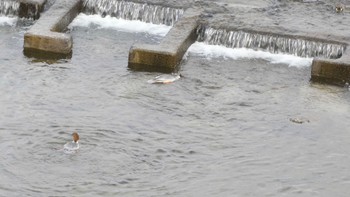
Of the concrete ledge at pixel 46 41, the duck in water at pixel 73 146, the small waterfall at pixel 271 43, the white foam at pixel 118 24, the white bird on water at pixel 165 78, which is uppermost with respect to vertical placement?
the small waterfall at pixel 271 43

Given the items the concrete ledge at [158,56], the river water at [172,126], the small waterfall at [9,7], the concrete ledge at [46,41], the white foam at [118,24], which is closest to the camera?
the river water at [172,126]

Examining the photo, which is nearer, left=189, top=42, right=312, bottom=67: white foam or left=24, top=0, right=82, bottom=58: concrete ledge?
left=24, top=0, right=82, bottom=58: concrete ledge

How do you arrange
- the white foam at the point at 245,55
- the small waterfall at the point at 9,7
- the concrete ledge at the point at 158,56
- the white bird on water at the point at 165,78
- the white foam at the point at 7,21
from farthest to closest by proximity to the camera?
the small waterfall at the point at 9,7, the white foam at the point at 7,21, the white foam at the point at 245,55, the concrete ledge at the point at 158,56, the white bird on water at the point at 165,78

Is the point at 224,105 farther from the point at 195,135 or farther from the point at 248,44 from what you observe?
the point at 248,44

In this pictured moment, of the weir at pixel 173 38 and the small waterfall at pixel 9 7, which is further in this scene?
the small waterfall at pixel 9 7

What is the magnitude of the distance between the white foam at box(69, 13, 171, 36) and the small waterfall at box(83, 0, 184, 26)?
10 cm

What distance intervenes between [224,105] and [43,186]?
3.65 m

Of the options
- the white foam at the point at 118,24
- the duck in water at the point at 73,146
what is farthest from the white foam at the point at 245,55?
the duck in water at the point at 73,146

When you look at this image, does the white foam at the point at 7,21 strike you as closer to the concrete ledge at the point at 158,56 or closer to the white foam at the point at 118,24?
the white foam at the point at 118,24

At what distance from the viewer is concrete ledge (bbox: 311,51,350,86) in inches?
533

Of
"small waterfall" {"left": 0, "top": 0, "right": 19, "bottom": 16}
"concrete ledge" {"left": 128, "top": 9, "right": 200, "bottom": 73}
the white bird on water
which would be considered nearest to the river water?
the white bird on water

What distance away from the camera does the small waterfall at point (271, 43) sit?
48.0 feet

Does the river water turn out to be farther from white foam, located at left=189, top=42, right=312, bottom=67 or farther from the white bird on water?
the white bird on water

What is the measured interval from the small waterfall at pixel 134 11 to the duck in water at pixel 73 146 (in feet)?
18.8
